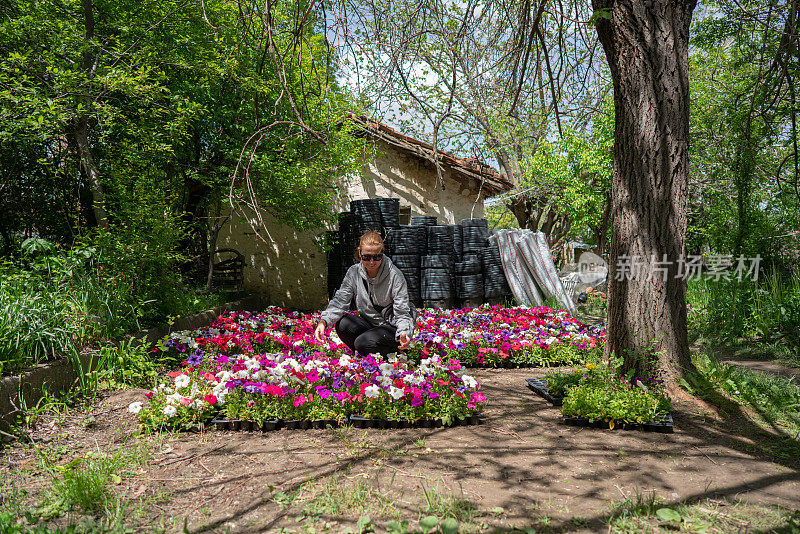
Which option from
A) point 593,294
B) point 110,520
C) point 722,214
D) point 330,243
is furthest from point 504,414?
point 593,294

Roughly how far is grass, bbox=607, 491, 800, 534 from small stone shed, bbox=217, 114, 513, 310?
9.48 metres

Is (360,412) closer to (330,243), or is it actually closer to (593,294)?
(330,243)

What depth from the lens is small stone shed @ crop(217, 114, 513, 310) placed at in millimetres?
11531

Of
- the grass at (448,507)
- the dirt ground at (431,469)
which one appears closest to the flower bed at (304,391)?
the dirt ground at (431,469)

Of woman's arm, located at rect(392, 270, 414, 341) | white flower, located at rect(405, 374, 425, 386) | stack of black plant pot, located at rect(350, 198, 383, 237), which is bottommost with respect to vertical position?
white flower, located at rect(405, 374, 425, 386)

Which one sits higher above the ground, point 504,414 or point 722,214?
point 722,214

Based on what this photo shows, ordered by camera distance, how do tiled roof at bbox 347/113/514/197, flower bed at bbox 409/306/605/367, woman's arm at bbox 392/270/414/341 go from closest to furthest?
woman's arm at bbox 392/270/414/341
flower bed at bbox 409/306/605/367
tiled roof at bbox 347/113/514/197

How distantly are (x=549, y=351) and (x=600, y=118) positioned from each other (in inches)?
357

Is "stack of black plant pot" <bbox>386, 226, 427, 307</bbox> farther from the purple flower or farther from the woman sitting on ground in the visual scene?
the purple flower

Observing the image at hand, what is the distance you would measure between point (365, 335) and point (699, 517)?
2897 mm

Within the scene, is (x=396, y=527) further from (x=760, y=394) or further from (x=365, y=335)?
(x=760, y=394)

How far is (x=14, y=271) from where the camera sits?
4.23 meters

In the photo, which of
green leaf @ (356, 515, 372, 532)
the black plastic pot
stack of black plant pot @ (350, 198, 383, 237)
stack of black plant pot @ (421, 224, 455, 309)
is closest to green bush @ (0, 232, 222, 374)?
green leaf @ (356, 515, 372, 532)

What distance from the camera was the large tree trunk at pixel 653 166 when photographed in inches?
146
